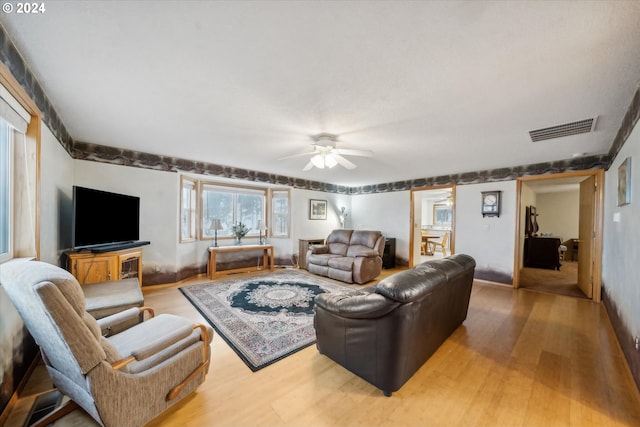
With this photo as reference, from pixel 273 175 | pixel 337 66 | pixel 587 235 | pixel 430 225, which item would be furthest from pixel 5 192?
pixel 430 225

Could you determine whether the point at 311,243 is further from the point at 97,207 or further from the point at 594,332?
the point at 594,332

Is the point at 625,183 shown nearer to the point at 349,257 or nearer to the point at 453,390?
the point at 453,390

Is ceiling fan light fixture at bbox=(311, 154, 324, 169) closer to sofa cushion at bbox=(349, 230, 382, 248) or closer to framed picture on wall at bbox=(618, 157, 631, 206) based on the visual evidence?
sofa cushion at bbox=(349, 230, 382, 248)

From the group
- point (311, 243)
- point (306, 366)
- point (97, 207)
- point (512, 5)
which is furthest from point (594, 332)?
point (97, 207)

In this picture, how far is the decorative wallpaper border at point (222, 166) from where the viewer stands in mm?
1733

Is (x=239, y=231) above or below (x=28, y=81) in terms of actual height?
below

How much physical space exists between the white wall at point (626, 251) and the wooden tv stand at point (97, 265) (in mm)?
5156

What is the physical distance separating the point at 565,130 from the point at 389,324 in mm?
2974

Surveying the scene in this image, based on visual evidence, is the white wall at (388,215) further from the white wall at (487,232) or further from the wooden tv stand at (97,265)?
the wooden tv stand at (97,265)

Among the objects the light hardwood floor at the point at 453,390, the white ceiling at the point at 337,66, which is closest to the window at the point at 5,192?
the white ceiling at the point at 337,66

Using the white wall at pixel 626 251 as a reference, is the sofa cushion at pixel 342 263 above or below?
below

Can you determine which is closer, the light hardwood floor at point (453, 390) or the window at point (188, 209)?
the light hardwood floor at point (453, 390)

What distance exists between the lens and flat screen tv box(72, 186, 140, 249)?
2639 millimetres

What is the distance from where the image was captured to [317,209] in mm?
6465
